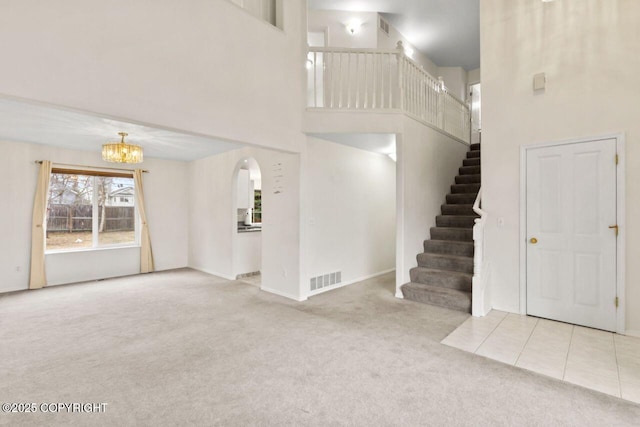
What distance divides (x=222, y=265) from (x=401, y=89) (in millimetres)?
4625

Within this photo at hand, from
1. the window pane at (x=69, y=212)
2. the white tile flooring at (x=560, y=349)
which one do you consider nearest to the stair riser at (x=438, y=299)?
the white tile flooring at (x=560, y=349)

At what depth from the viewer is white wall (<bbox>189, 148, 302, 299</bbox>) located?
4.62 m

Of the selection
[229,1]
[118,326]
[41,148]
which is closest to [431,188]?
[229,1]

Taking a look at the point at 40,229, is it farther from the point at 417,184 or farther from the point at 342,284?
the point at 417,184

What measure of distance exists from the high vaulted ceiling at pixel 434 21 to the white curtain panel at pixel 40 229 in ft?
19.0

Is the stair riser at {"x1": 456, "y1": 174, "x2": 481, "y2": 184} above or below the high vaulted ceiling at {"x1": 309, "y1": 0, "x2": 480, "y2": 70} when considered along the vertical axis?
below

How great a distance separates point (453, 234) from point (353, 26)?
440 centimetres

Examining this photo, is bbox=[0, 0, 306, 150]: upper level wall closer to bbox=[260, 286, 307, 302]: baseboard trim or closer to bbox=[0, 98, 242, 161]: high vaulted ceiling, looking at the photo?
bbox=[0, 98, 242, 161]: high vaulted ceiling

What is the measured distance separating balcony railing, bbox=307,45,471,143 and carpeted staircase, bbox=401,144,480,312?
1.40 m

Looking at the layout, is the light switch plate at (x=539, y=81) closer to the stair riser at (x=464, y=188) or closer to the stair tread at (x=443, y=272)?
the stair riser at (x=464, y=188)

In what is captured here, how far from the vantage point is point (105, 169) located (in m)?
6.08

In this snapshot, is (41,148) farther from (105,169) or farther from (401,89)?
(401,89)

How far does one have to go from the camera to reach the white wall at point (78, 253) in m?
5.13

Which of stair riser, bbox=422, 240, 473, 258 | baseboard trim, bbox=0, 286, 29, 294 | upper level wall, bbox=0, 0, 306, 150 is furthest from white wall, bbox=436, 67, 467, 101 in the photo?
baseboard trim, bbox=0, 286, 29, 294
